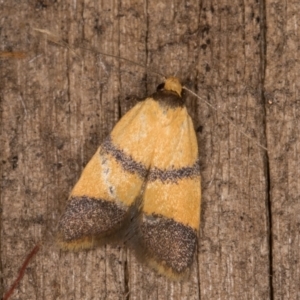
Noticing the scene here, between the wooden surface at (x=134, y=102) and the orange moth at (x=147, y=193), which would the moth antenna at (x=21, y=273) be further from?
the orange moth at (x=147, y=193)

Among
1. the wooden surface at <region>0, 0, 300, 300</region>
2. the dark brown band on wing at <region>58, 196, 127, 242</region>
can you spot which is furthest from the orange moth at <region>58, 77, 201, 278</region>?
the wooden surface at <region>0, 0, 300, 300</region>

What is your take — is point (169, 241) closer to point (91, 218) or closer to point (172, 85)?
point (91, 218)

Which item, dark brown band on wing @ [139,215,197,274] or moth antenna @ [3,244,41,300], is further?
moth antenna @ [3,244,41,300]

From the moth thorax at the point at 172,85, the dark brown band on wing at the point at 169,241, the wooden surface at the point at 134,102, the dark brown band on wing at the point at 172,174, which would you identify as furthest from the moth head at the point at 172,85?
the dark brown band on wing at the point at 169,241

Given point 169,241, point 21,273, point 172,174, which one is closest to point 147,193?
point 172,174

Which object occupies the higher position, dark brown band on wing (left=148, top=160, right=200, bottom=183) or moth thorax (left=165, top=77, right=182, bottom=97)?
moth thorax (left=165, top=77, right=182, bottom=97)

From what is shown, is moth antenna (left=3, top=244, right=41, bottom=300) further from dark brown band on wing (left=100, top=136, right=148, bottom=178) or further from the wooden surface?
dark brown band on wing (left=100, top=136, right=148, bottom=178)

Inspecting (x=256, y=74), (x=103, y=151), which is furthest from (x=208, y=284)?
(x=256, y=74)
